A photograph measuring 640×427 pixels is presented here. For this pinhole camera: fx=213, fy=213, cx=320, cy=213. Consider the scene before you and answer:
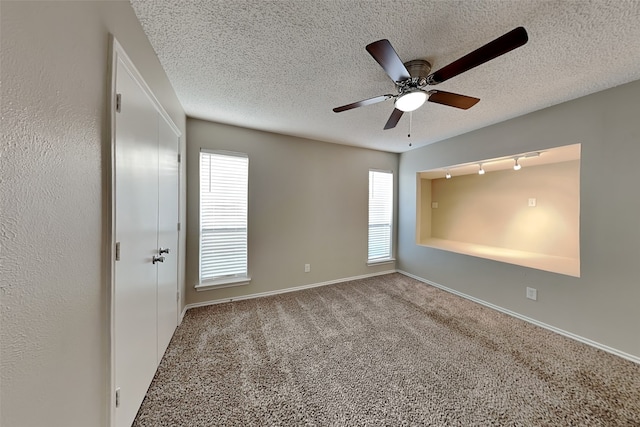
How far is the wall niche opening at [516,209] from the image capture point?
3.01m

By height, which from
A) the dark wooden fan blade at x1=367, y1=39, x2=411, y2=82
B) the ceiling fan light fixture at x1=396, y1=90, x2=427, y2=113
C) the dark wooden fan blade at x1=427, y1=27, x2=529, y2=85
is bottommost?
the ceiling fan light fixture at x1=396, y1=90, x2=427, y2=113

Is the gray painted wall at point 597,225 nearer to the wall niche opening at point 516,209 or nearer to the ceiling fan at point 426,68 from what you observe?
the wall niche opening at point 516,209

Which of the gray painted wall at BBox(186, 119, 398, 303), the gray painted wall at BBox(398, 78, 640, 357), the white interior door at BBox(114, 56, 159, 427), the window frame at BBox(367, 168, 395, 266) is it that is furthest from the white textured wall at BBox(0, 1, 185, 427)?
the gray painted wall at BBox(398, 78, 640, 357)

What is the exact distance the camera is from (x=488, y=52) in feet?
3.93

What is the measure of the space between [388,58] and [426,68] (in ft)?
2.11

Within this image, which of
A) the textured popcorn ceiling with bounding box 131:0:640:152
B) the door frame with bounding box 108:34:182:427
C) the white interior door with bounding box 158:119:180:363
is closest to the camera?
the door frame with bounding box 108:34:182:427

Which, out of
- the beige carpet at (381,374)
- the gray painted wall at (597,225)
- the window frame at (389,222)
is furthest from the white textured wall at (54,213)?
the gray painted wall at (597,225)

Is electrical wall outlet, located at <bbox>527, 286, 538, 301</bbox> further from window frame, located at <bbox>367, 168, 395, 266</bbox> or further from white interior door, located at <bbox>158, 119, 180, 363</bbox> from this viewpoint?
white interior door, located at <bbox>158, 119, 180, 363</bbox>

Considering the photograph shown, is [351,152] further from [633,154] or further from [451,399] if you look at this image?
[451,399]

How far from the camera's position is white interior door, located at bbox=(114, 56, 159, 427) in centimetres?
115

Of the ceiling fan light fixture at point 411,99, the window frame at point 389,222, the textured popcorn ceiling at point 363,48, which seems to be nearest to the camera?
the textured popcorn ceiling at point 363,48

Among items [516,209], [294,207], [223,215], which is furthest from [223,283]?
[516,209]

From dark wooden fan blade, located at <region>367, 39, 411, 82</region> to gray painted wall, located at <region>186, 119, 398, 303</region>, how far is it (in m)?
2.16

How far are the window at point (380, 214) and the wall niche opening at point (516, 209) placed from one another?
0.57 meters
